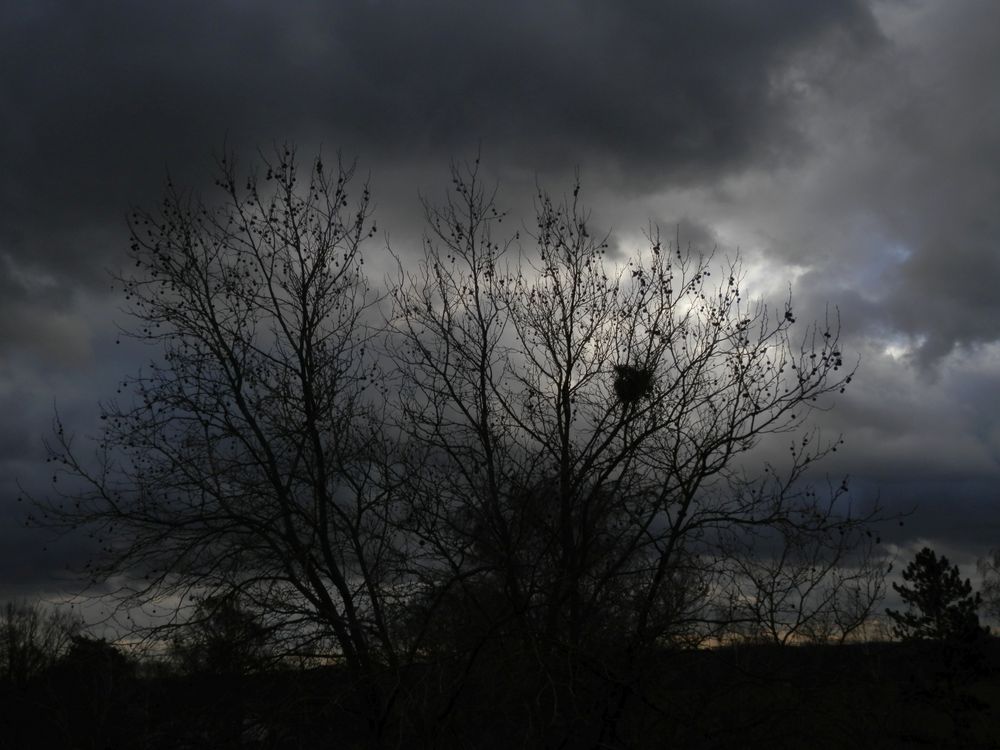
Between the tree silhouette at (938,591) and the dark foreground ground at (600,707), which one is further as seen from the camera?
the tree silhouette at (938,591)

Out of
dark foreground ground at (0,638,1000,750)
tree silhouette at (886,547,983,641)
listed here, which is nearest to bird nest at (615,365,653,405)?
dark foreground ground at (0,638,1000,750)

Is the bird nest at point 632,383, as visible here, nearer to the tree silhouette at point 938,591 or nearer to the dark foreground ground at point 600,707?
the dark foreground ground at point 600,707

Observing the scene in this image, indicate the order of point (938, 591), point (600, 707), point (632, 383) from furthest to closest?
point (938, 591), point (632, 383), point (600, 707)

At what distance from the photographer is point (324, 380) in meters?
11.6

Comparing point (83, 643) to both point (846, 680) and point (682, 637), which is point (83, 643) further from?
point (846, 680)

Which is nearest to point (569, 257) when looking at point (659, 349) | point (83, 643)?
point (659, 349)

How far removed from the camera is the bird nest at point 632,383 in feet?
33.9

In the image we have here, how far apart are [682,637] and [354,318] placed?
17.3ft

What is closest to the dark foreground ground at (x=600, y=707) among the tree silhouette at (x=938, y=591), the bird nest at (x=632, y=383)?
the bird nest at (x=632, y=383)

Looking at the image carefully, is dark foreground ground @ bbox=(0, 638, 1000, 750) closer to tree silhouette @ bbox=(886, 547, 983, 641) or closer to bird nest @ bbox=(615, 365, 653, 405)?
bird nest @ bbox=(615, 365, 653, 405)

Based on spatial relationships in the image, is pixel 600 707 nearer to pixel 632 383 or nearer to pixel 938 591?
pixel 632 383

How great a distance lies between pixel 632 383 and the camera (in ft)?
33.9

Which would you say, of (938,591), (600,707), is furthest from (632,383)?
(938,591)

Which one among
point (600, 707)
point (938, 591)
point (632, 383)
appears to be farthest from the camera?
point (938, 591)
